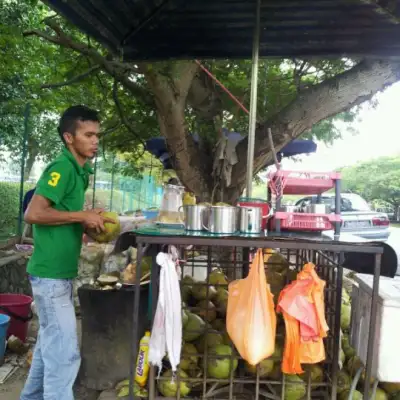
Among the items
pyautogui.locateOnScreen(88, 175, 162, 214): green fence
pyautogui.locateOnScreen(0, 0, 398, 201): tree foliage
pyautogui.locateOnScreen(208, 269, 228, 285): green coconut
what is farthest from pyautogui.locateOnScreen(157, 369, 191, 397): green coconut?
pyautogui.locateOnScreen(88, 175, 162, 214): green fence

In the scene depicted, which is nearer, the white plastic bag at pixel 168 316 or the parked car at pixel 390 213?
the white plastic bag at pixel 168 316

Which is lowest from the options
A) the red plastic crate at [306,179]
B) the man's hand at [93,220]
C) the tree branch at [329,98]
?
the man's hand at [93,220]

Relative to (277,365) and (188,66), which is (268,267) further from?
(188,66)

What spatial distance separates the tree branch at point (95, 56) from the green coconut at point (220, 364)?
3410 millimetres

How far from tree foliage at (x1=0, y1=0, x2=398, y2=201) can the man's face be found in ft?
7.20

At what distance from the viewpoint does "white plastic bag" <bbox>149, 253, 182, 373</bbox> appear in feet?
7.73

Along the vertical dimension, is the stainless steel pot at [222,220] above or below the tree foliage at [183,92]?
below

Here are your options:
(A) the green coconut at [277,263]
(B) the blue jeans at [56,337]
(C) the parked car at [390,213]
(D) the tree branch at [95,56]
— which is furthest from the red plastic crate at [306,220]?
(C) the parked car at [390,213]

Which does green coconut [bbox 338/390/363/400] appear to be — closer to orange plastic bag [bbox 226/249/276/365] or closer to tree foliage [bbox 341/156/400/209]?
orange plastic bag [bbox 226/249/276/365]

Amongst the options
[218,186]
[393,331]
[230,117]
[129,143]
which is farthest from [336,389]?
[129,143]

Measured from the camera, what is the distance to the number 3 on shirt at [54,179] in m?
2.31

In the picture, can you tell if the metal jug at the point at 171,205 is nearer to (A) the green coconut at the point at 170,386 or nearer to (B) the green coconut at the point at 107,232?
(B) the green coconut at the point at 107,232

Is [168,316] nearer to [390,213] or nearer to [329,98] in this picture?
[329,98]

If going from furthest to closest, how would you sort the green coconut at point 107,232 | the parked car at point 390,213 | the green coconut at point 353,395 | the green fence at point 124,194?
the parked car at point 390,213 < the green fence at point 124,194 < the green coconut at point 353,395 < the green coconut at point 107,232
